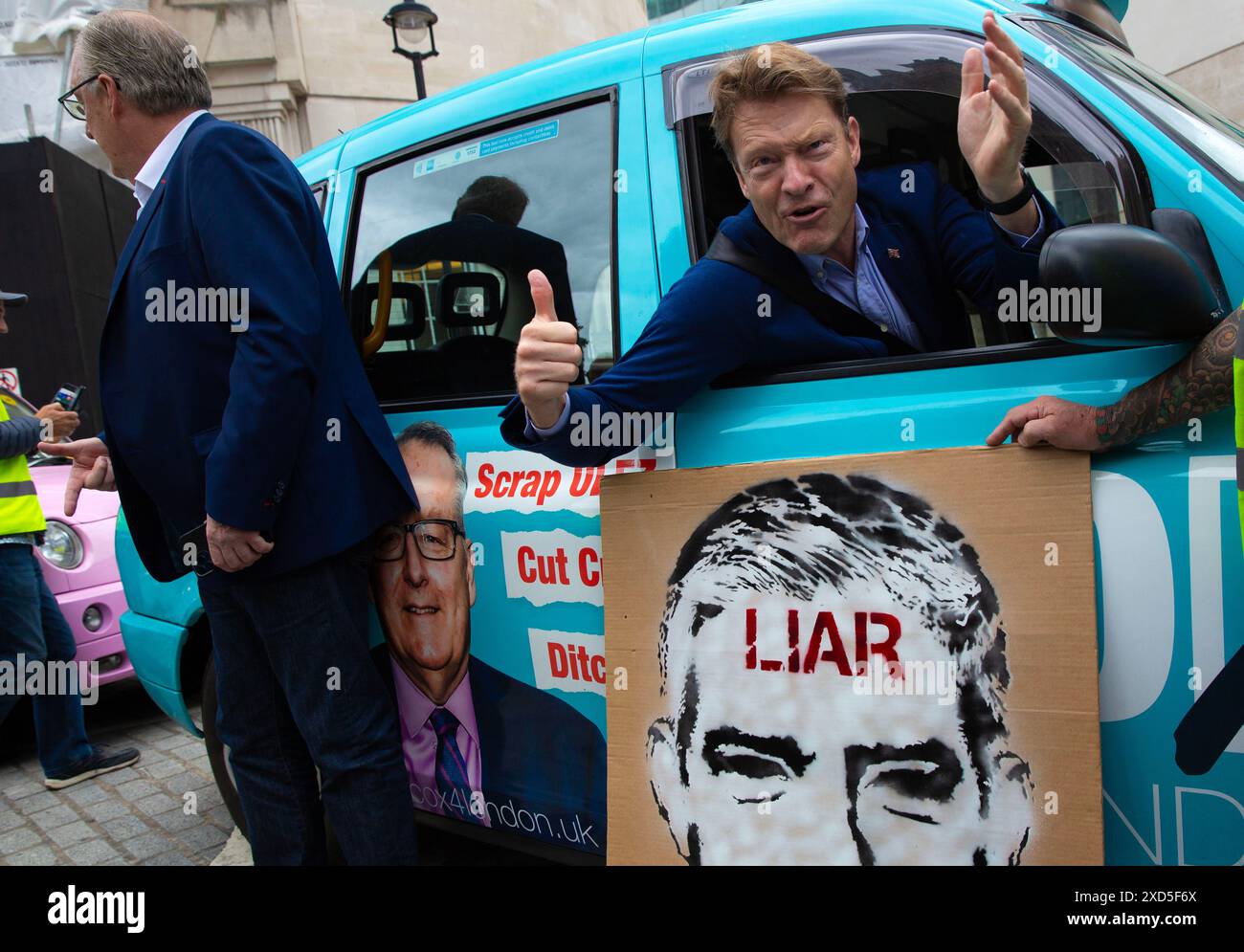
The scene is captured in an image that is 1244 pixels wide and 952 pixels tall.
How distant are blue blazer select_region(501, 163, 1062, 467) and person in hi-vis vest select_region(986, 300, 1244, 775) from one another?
0.36 m

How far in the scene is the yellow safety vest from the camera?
3.84 meters

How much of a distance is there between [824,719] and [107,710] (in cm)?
455

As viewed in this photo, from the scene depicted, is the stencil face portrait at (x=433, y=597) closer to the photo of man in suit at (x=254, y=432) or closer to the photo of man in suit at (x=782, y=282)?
the photo of man in suit at (x=254, y=432)

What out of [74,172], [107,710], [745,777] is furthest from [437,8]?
[745,777]

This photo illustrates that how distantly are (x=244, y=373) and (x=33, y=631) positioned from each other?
8.50 feet

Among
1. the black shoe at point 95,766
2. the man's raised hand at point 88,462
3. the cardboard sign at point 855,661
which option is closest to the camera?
the cardboard sign at point 855,661

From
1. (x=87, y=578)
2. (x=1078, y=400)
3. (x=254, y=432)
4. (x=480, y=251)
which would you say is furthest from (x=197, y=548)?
(x=87, y=578)

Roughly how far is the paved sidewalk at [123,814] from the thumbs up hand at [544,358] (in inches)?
91.8

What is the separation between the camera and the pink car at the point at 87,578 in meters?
4.39

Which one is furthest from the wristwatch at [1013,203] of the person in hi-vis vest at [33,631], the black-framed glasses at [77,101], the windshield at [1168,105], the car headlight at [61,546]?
the car headlight at [61,546]

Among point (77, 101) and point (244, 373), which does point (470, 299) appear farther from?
point (77, 101)
